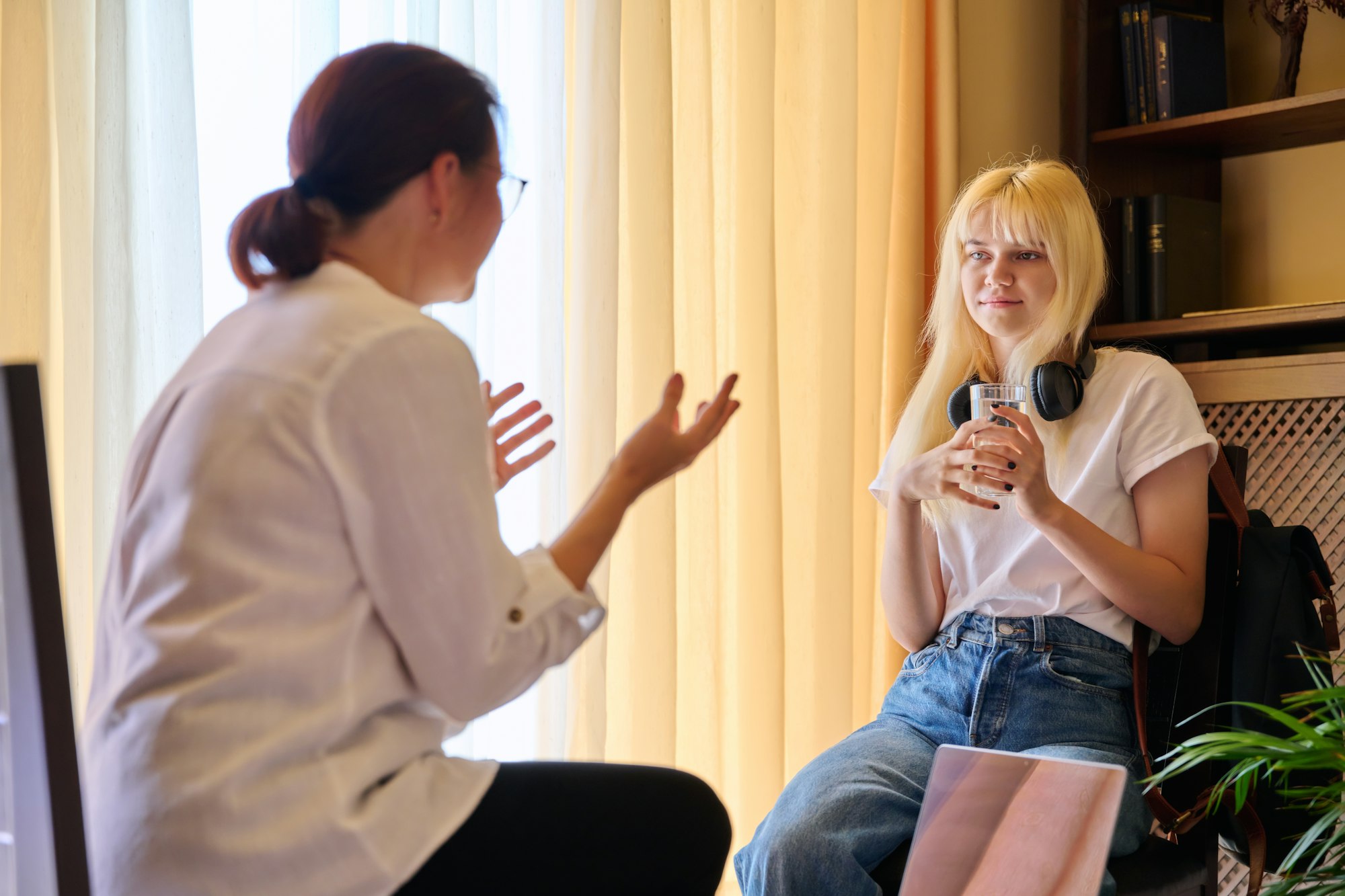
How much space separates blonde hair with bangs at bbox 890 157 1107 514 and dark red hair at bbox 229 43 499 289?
3.10ft

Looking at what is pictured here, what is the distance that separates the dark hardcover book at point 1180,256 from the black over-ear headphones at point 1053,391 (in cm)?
95

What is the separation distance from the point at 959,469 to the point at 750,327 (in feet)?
2.52

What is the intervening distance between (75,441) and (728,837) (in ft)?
2.97

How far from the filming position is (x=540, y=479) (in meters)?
1.93

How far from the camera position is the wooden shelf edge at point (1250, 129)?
2387 mm

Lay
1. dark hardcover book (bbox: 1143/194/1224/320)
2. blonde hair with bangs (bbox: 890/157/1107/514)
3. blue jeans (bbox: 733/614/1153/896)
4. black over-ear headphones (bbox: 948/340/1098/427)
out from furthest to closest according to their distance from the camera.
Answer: dark hardcover book (bbox: 1143/194/1224/320) < blonde hair with bangs (bbox: 890/157/1107/514) < black over-ear headphones (bbox: 948/340/1098/427) < blue jeans (bbox: 733/614/1153/896)

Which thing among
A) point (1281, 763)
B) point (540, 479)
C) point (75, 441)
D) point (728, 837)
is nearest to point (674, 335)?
point (540, 479)

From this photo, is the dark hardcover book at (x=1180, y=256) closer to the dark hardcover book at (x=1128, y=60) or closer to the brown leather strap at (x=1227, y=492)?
the dark hardcover book at (x=1128, y=60)

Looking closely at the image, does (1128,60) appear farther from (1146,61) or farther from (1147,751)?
(1147,751)

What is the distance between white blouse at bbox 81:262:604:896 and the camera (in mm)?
845

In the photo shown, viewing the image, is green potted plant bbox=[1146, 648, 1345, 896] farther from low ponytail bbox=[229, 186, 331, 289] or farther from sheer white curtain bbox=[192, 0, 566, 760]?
sheer white curtain bbox=[192, 0, 566, 760]

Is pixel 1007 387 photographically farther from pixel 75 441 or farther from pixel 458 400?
pixel 75 441

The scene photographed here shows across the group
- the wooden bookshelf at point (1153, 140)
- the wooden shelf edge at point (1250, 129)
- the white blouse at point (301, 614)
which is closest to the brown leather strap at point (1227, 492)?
the wooden bookshelf at point (1153, 140)

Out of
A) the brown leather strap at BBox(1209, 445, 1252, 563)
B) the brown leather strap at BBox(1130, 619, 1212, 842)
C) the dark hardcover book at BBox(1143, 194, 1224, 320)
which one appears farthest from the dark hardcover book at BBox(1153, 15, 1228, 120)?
the brown leather strap at BBox(1130, 619, 1212, 842)
